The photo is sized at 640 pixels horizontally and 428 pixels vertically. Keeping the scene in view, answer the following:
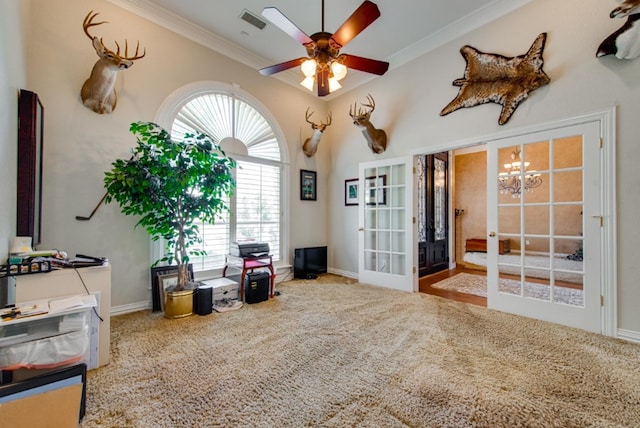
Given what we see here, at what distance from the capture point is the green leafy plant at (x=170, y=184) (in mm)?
2670

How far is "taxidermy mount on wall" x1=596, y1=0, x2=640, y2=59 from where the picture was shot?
7.16 ft

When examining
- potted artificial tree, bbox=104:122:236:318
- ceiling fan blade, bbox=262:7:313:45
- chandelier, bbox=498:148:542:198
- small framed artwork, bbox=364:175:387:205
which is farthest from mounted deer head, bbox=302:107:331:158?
chandelier, bbox=498:148:542:198

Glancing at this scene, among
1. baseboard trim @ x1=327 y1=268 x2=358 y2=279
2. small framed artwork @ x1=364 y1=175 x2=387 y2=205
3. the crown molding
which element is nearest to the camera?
the crown molding

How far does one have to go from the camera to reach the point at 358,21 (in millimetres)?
2102

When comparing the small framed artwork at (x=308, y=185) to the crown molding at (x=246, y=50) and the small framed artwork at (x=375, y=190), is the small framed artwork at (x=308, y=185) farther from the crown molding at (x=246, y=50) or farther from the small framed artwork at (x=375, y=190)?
the crown molding at (x=246, y=50)

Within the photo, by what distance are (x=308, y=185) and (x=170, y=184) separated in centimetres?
267

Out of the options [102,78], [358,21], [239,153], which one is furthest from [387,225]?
[102,78]

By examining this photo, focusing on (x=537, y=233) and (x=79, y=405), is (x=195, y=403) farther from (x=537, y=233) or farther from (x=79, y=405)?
(x=537, y=233)

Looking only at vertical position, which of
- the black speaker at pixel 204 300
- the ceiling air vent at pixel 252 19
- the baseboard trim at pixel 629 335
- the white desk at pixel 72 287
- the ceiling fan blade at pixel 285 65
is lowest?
the baseboard trim at pixel 629 335

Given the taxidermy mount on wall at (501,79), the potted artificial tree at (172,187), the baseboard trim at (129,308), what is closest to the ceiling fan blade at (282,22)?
the potted artificial tree at (172,187)

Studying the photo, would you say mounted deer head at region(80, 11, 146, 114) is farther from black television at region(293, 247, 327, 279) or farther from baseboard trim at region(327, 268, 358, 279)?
baseboard trim at region(327, 268, 358, 279)

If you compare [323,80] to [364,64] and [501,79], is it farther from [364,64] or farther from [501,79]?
[501,79]

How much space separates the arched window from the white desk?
1.61 metres

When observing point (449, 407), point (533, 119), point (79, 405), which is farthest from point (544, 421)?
point (533, 119)
